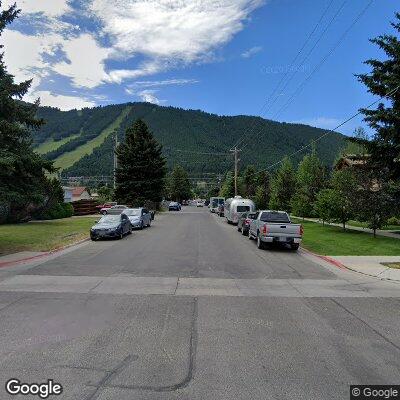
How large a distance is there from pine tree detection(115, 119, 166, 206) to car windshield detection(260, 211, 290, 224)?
3885 cm

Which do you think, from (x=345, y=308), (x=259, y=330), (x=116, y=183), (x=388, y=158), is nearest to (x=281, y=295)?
(x=345, y=308)

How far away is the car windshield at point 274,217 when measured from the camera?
21.4 metres

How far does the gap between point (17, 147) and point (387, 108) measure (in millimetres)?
17501

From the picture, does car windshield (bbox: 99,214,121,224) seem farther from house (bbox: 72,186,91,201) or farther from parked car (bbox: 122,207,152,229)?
house (bbox: 72,186,91,201)

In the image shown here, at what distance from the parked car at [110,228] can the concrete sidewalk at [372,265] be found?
39.3 ft

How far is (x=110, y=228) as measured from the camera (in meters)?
23.7

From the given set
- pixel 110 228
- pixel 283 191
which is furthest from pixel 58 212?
pixel 283 191

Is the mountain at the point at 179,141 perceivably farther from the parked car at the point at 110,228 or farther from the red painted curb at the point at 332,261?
the red painted curb at the point at 332,261

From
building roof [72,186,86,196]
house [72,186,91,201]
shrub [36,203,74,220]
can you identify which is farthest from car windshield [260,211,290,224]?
building roof [72,186,86,196]

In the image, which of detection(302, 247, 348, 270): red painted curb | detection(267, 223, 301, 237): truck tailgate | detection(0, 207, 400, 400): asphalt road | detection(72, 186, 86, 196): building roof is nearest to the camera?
detection(0, 207, 400, 400): asphalt road

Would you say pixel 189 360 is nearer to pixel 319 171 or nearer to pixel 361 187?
pixel 361 187

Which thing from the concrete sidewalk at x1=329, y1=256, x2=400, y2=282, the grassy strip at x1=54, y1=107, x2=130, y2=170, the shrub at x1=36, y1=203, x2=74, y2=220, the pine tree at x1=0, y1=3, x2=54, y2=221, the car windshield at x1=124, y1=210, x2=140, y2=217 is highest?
the grassy strip at x1=54, y1=107, x2=130, y2=170

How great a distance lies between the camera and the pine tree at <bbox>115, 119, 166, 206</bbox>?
5984cm

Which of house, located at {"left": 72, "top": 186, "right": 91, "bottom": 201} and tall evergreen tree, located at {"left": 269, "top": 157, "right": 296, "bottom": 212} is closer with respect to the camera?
tall evergreen tree, located at {"left": 269, "top": 157, "right": 296, "bottom": 212}
